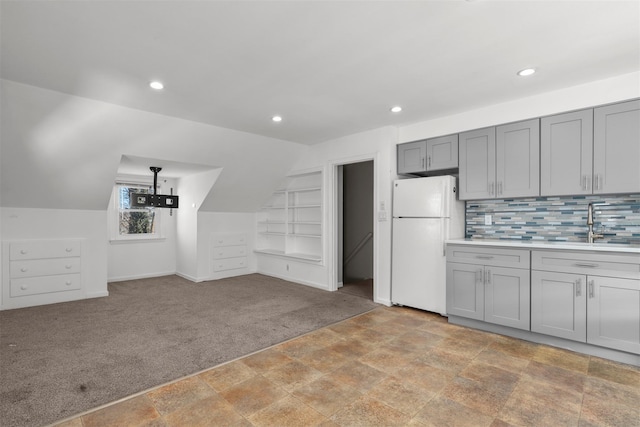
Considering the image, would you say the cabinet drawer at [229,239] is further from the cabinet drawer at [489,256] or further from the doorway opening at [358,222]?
the cabinet drawer at [489,256]

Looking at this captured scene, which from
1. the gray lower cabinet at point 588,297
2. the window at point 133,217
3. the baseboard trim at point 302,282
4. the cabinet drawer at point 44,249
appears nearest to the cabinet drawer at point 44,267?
the cabinet drawer at point 44,249

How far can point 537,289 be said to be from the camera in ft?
9.87

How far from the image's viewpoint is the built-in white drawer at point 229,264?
20.1ft

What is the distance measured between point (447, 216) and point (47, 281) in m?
5.51

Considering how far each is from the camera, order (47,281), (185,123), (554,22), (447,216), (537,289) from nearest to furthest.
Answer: (554,22)
(537,289)
(447,216)
(185,123)
(47,281)

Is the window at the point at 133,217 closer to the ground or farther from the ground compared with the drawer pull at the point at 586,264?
farther from the ground

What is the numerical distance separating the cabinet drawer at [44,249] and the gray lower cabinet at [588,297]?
596 centimetres

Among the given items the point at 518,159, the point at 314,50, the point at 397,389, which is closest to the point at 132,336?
the point at 397,389

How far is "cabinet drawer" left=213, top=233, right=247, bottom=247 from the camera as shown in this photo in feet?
20.1

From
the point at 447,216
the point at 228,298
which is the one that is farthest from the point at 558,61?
the point at 228,298

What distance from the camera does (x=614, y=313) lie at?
2637 millimetres

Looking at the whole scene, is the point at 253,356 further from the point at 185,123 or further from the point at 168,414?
the point at 185,123

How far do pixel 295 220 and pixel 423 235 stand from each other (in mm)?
2932

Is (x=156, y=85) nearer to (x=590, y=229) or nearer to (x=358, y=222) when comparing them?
(x=358, y=222)
